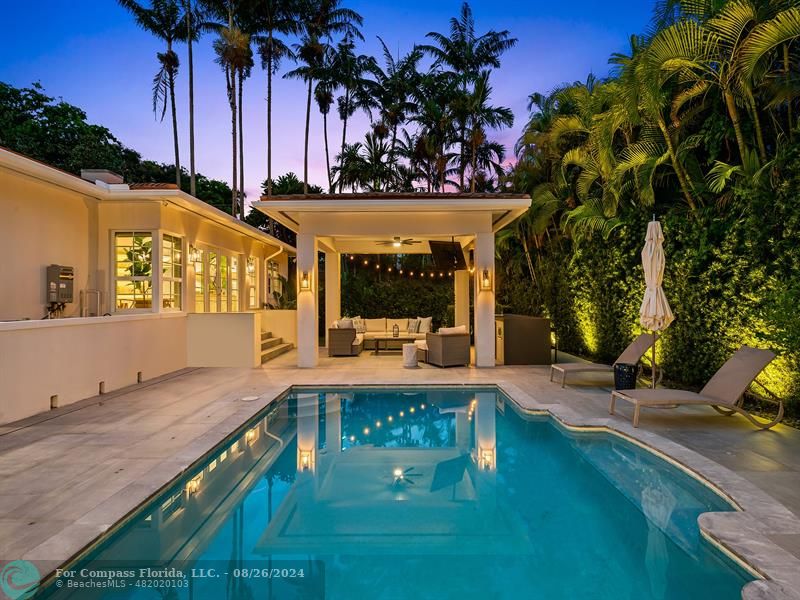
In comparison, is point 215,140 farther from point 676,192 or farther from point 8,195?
point 676,192

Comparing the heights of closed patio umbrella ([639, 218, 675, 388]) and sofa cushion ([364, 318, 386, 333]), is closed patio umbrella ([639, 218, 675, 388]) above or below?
above

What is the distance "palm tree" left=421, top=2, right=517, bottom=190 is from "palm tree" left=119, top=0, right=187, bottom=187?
459 inches

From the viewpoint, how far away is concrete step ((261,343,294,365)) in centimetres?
1301

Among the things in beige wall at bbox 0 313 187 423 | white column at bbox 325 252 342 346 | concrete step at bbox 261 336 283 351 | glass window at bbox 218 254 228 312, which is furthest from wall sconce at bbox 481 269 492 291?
glass window at bbox 218 254 228 312

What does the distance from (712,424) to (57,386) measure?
905 centimetres

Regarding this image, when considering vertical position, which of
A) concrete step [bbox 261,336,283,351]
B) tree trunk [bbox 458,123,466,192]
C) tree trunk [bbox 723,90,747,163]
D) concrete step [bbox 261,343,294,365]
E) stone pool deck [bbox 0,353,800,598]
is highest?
tree trunk [bbox 458,123,466,192]

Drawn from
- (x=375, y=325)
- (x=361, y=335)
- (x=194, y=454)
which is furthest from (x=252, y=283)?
(x=194, y=454)

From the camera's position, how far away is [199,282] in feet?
40.7

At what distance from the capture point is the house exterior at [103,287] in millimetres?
7039

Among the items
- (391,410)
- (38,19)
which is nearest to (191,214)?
(391,410)

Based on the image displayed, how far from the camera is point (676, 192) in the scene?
361 inches

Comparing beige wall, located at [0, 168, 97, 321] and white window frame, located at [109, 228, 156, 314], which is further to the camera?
white window frame, located at [109, 228, 156, 314]

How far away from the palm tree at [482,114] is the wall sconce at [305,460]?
18.5 m

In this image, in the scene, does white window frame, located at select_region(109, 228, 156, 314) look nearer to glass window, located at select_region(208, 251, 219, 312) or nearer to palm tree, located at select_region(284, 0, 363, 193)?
glass window, located at select_region(208, 251, 219, 312)
